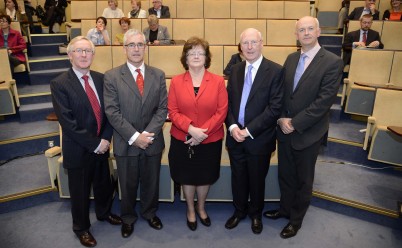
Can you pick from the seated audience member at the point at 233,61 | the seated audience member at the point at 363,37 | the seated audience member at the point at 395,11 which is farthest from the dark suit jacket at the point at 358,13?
the seated audience member at the point at 233,61

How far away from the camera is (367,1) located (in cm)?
342

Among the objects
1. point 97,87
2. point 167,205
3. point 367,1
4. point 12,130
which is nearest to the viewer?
point 97,87

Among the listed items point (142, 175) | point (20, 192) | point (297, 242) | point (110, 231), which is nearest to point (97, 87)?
point (142, 175)

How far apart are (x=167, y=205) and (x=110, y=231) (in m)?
0.36

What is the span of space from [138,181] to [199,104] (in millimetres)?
489

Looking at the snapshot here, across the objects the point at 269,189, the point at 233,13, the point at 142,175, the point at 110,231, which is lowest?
the point at 110,231

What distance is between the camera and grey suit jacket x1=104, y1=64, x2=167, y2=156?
4.54 feet

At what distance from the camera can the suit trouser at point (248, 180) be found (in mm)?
1507

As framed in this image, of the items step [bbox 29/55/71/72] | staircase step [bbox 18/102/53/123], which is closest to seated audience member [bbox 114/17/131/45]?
step [bbox 29/55/71/72]

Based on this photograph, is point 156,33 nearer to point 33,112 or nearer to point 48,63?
point 48,63

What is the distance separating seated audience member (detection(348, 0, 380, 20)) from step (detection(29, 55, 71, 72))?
3.06 metres

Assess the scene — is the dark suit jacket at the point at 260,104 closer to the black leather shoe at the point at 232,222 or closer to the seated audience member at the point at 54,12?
the black leather shoe at the point at 232,222

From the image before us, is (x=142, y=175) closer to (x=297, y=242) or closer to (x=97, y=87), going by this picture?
(x=97, y=87)

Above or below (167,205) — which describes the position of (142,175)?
above
